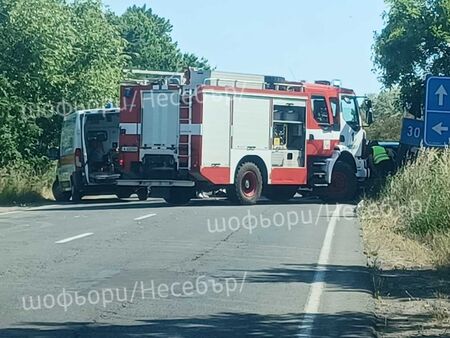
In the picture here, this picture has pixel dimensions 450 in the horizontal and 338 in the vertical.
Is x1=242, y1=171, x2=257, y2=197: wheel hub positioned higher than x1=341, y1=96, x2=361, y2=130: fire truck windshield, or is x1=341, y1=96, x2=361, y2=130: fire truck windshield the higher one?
x1=341, y1=96, x2=361, y2=130: fire truck windshield

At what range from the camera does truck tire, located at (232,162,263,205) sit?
2697 cm

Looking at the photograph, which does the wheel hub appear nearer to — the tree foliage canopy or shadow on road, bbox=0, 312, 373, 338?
the tree foliage canopy

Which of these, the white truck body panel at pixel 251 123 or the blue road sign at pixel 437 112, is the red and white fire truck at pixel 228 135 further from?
the blue road sign at pixel 437 112

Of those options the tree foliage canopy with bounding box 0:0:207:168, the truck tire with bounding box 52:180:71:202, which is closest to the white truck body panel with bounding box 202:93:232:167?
the truck tire with bounding box 52:180:71:202

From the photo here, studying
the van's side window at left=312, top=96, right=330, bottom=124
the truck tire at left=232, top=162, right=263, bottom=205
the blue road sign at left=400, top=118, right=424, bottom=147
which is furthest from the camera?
the van's side window at left=312, top=96, right=330, bottom=124

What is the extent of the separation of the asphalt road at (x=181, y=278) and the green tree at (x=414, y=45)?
15.2 m

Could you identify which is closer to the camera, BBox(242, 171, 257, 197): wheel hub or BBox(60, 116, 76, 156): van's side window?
BBox(242, 171, 257, 197): wheel hub

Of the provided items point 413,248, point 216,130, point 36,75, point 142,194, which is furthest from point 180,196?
point 413,248

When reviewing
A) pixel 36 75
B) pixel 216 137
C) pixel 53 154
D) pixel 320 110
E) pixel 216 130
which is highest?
pixel 36 75

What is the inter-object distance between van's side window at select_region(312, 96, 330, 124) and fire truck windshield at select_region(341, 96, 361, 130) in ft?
2.40

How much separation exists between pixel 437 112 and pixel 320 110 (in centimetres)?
1573

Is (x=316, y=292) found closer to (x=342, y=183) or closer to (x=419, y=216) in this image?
(x=419, y=216)

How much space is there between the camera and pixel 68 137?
97.4ft

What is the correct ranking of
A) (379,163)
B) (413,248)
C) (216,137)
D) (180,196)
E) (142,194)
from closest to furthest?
(413,248)
(216,137)
(180,196)
(142,194)
(379,163)
